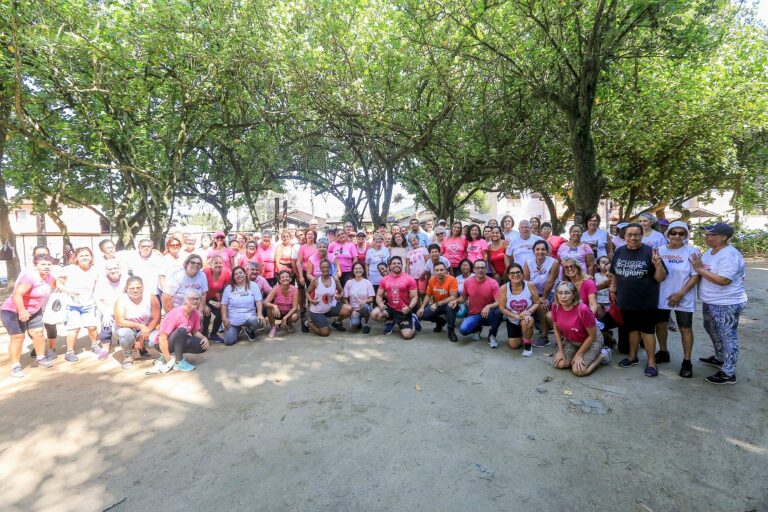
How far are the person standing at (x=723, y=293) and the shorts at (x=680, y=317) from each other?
0.47 feet

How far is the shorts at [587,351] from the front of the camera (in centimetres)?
443

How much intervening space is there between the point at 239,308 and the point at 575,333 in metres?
4.64

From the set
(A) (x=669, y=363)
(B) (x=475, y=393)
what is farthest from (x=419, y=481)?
(A) (x=669, y=363)

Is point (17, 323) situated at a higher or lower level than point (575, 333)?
higher

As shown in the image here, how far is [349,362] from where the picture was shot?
5035 millimetres

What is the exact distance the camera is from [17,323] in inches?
187

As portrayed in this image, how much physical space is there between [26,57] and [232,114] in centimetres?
474

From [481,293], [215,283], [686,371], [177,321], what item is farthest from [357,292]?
[686,371]

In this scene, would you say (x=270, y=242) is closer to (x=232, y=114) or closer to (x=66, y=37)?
(x=66, y=37)

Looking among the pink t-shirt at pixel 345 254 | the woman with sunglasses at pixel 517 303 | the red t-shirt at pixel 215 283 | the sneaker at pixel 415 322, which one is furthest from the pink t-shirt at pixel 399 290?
the red t-shirt at pixel 215 283

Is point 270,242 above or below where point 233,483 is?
above

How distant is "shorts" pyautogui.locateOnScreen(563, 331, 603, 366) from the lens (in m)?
4.43

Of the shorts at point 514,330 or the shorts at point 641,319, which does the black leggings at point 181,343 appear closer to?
the shorts at point 514,330

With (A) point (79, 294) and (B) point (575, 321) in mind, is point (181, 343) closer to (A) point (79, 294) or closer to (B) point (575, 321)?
(A) point (79, 294)
